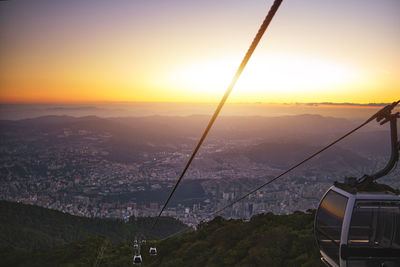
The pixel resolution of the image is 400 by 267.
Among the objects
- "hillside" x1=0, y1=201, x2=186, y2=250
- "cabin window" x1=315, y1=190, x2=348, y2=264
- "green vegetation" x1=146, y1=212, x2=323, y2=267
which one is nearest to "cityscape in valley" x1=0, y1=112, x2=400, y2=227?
"hillside" x1=0, y1=201, x2=186, y2=250

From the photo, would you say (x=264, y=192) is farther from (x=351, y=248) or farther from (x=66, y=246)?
(x=351, y=248)

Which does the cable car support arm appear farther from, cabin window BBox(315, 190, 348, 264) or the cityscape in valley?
the cityscape in valley

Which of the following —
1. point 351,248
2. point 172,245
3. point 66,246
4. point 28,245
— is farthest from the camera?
point 28,245

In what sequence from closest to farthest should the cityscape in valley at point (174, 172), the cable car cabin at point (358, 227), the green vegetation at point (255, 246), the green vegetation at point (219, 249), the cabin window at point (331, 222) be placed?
the cable car cabin at point (358, 227) → the cabin window at point (331, 222) → the green vegetation at point (255, 246) → the green vegetation at point (219, 249) → the cityscape in valley at point (174, 172)

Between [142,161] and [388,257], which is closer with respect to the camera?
[388,257]

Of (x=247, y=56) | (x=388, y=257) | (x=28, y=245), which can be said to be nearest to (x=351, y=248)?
(x=388, y=257)

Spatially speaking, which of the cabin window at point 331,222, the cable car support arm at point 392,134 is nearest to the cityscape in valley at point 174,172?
the cabin window at point 331,222

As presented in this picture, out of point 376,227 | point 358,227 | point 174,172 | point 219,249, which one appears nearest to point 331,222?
point 358,227

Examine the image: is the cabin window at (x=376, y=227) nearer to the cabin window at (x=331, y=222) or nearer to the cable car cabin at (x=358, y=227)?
the cable car cabin at (x=358, y=227)
